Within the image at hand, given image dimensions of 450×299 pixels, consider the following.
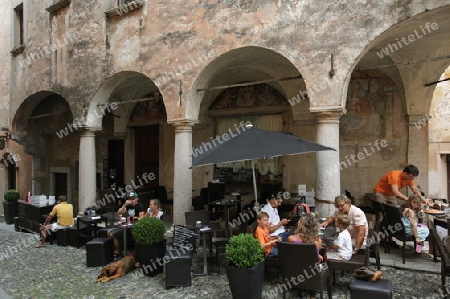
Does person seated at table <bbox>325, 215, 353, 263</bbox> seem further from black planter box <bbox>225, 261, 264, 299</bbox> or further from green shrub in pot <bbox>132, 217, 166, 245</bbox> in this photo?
green shrub in pot <bbox>132, 217, 166, 245</bbox>

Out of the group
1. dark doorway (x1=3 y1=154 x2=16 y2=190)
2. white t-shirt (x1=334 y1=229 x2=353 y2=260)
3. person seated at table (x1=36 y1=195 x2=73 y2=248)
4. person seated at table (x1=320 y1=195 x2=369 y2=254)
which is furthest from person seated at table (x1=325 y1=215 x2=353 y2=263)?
dark doorway (x1=3 y1=154 x2=16 y2=190)

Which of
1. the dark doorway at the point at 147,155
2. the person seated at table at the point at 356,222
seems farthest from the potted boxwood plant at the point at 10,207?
the person seated at table at the point at 356,222

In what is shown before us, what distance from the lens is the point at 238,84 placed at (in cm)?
711

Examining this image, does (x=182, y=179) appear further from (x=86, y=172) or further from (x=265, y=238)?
(x=86, y=172)

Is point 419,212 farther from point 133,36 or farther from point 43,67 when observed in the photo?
point 43,67

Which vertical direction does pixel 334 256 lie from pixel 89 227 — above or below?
above

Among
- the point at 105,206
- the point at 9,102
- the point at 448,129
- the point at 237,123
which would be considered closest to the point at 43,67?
the point at 9,102

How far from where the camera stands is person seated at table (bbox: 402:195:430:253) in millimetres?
5711

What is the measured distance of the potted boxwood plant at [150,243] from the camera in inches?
229

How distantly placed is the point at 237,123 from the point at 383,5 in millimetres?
5748

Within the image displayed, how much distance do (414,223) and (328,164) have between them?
171cm

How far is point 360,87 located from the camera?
899cm

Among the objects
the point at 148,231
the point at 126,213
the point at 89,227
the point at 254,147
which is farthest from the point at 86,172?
the point at 254,147

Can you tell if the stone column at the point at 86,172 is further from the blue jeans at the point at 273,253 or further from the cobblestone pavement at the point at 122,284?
the blue jeans at the point at 273,253
